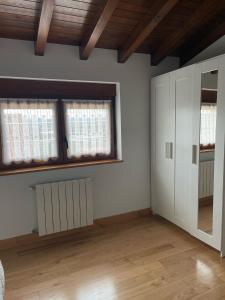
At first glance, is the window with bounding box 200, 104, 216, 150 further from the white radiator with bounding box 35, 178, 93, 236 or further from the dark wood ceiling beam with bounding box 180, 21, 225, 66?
the white radiator with bounding box 35, 178, 93, 236

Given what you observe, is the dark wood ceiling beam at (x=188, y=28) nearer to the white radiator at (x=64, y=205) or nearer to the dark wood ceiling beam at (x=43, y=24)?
the dark wood ceiling beam at (x=43, y=24)

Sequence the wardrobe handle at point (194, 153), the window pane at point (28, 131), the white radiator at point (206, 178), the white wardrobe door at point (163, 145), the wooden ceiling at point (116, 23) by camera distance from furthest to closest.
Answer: the white wardrobe door at point (163, 145)
the window pane at point (28, 131)
the wardrobe handle at point (194, 153)
the white radiator at point (206, 178)
the wooden ceiling at point (116, 23)

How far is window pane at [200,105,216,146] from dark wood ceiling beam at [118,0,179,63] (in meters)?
0.97

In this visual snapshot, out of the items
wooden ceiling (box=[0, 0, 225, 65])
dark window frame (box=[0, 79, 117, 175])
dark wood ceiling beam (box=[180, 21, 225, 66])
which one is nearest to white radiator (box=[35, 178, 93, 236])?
dark window frame (box=[0, 79, 117, 175])

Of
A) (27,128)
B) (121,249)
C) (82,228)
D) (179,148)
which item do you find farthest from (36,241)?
(179,148)

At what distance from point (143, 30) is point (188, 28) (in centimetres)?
54

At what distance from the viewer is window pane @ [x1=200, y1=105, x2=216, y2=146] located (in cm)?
224

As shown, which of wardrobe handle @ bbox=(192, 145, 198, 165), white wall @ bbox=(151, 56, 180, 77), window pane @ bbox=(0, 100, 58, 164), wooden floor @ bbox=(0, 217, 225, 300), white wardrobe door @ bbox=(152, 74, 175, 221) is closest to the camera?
wooden floor @ bbox=(0, 217, 225, 300)

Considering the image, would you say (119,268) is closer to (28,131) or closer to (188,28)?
(28,131)

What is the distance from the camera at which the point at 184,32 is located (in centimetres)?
255

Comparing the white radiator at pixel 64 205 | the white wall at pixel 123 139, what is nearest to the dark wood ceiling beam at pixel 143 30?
the white wall at pixel 123 139

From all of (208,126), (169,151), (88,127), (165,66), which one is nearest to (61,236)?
(88,127)

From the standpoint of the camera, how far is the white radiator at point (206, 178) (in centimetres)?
232

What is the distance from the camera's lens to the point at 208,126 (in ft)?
7.52
